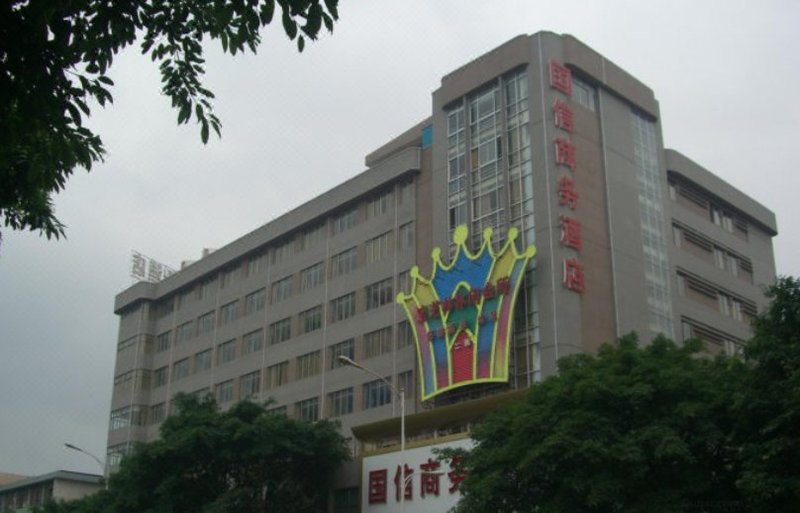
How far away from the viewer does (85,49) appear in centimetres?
709

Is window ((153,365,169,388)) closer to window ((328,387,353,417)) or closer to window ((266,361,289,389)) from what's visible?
window ((266,361,289,389))

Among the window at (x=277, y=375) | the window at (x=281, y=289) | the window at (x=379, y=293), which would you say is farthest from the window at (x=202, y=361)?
the window at (x=379, y=293)

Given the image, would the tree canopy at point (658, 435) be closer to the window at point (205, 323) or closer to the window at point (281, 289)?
the window at point (281, 289)

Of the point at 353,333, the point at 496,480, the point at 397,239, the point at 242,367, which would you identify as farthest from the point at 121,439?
the point at 496,480

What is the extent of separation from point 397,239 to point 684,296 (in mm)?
15262

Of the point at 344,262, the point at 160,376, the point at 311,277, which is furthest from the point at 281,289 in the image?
the point at 160,376

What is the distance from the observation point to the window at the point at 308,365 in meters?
55.6

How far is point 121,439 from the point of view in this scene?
7044cm

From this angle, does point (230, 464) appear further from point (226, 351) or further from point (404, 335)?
point (226, 351)

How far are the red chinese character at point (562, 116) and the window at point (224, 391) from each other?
1157 inches

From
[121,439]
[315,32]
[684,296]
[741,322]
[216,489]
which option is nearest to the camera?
[315,32]

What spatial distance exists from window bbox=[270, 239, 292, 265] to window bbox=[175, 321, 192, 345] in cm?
1066

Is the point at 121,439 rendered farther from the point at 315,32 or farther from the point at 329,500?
the point at 315,32

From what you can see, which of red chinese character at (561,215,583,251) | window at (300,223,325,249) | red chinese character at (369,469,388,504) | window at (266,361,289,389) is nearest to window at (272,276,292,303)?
window at (300,223,325,249)
